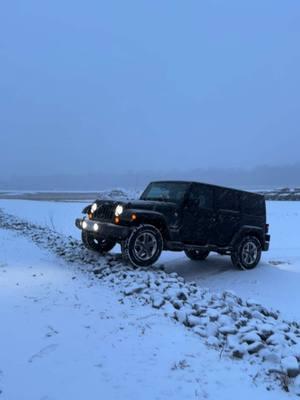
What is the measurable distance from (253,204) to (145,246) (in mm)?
3693

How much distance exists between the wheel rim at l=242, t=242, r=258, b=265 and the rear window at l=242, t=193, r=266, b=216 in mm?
834

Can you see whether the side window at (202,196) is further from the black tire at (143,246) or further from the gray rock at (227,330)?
the gray rock at (227,330)

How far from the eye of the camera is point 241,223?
11.3m

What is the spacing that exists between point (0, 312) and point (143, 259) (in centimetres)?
399

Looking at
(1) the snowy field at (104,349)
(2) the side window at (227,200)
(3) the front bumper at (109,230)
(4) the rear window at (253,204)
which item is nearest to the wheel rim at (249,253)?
(4) the rear window at (253,204)

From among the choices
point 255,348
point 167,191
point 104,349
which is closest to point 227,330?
point 255,348

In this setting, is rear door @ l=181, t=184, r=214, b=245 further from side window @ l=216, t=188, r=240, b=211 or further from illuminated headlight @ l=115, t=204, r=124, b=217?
illuminated headlight @ l=115, t=204, r=124, b=217

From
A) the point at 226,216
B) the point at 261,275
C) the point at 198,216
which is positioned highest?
the point at 198,216

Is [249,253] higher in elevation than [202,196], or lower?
lower

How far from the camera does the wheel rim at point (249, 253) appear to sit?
1128cm

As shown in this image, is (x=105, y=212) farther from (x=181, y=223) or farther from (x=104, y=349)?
(x=104, y=349)

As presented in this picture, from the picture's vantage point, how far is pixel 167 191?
35.7 ft

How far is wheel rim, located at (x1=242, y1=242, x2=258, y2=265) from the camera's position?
11.3 meters

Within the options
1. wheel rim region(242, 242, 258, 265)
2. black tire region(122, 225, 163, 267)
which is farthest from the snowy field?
wheel rim region(242, 242, 258, 265)
